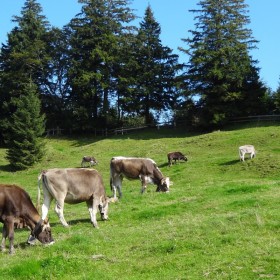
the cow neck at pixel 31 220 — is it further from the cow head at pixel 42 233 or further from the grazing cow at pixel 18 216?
the cow head at pixel 42 233

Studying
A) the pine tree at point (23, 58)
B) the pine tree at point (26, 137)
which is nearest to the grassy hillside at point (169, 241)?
the pine tree at point (26, 137)

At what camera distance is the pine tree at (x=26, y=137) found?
48.5m

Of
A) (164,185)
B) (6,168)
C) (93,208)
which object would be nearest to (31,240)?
(93,208)

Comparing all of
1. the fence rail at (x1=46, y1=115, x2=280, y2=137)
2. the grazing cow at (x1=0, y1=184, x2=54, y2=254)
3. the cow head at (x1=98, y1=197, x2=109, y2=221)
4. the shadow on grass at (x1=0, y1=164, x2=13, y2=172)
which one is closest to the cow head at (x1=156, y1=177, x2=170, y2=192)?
the cow head at (x1=98, y1=197, x2=109, y2=221)

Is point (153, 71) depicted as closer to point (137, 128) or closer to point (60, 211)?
point (137, 128)

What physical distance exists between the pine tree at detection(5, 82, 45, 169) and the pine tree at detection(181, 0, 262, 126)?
65.6 ft

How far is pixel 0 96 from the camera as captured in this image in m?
70.4

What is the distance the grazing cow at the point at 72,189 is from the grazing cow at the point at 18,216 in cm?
223

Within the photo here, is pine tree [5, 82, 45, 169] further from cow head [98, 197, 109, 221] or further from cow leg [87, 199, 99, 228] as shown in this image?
cow head [98, 197, 109, 221]

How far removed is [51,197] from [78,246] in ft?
15.6

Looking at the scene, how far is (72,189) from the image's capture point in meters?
15.9

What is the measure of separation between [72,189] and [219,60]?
47170 mm

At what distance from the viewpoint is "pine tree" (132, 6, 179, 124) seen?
67.4m

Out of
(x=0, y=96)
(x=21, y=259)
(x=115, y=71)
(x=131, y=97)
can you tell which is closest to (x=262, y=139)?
(x=131, y=97)
